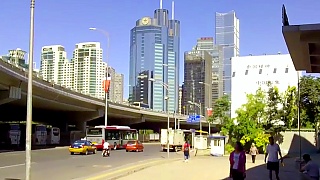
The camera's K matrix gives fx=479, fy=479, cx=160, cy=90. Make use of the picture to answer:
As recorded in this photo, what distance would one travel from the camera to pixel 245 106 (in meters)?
48.3

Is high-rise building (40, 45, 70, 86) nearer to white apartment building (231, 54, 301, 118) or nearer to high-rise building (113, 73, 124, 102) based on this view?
high-rise building (113, 73, 124, 102)

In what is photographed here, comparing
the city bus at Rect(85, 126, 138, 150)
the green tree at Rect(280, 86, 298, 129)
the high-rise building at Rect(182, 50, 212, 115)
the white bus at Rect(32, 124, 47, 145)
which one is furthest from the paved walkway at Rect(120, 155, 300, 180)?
the high-rise building at Rect(182, 50, 212, 115)

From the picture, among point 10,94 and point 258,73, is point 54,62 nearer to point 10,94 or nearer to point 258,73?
point 258,73

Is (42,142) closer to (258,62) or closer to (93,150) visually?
(93,150)

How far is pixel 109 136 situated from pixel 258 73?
25.6m

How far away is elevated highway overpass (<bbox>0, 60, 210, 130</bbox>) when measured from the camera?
45531 millimetres

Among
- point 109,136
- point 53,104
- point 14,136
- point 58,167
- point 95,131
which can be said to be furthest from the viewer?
point 53,104

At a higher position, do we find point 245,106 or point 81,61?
point 81,61

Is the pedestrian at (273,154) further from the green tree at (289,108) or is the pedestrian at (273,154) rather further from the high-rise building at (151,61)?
the high-rise building at (151,61)

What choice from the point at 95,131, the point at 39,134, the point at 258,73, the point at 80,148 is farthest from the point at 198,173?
the point at 258,73

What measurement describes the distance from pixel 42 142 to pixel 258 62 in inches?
1300

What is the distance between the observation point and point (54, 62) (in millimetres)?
103188

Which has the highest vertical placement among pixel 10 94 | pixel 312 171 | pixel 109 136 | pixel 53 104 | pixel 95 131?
pixel 10 94

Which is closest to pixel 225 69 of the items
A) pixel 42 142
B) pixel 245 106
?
pixel 42 142
